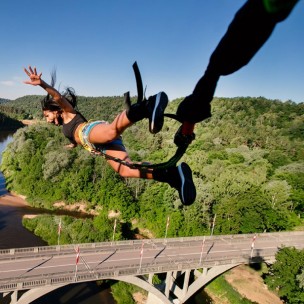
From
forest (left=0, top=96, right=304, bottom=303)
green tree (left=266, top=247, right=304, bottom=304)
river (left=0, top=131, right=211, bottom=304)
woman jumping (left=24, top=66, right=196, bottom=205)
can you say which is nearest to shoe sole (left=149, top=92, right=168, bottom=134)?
woman jumping (left=24, top=66, right=196, bottom=205)

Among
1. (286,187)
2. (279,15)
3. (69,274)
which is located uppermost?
(279,15)

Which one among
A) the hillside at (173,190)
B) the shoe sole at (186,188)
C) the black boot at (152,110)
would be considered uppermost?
the black boot at (152,110)

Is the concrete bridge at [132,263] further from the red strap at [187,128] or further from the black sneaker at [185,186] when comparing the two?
the red strap at [187,128]

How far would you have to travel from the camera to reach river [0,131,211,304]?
26077mm

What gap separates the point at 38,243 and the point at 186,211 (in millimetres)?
17697

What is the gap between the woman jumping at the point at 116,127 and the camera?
13.0 feet

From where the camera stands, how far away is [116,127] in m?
4.77

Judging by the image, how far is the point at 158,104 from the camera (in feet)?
12.7

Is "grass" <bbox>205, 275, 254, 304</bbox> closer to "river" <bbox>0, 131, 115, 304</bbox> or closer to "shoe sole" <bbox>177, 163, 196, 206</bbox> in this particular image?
"river" <bbox>0, 131, 115, 304</bbox>

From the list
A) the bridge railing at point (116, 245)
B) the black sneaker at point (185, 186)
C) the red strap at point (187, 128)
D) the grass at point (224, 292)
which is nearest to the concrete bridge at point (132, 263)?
the bridge railing at point (116, 245)

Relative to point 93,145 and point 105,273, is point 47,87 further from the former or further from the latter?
point 105,273

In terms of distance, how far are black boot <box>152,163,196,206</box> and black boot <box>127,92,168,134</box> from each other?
128 centimetres

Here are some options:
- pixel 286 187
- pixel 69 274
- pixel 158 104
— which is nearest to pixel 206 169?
pixel 286 187

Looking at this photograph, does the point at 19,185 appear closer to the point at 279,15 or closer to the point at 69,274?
the point at 69,274
